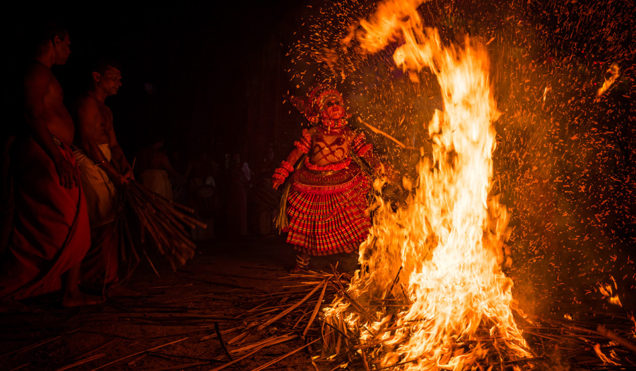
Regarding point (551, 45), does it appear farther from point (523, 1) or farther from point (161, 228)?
point (161, 228)

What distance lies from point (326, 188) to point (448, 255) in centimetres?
225

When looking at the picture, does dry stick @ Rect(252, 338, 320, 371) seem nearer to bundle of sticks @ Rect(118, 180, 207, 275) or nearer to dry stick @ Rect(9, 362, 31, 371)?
dry stick @ Rect(9, 362, 31, 371)

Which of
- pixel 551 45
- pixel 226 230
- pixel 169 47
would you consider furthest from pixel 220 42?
pixel 551 45

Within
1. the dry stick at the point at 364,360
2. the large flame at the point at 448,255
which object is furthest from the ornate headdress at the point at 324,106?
the dry stick at the point at 364,360

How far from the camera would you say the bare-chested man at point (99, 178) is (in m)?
4.20

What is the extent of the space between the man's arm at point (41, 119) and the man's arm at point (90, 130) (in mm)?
436

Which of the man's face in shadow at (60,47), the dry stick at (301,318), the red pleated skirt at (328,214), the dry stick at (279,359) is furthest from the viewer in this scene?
the red pleated skirt at (328,214)

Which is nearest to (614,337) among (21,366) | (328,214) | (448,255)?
(448,255)

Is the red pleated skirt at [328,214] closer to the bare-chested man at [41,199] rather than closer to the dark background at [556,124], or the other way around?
the dark background at [556,124]

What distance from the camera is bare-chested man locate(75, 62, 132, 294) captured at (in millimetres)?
4203

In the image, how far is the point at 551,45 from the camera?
4844 mm

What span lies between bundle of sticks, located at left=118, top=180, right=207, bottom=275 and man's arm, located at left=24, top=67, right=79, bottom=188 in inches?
28.8

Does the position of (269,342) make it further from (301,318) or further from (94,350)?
(94,350)

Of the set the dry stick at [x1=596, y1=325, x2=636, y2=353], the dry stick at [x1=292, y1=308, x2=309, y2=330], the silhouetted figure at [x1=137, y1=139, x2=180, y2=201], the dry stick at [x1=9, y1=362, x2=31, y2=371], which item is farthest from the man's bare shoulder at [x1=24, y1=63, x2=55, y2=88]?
the dry stick at [x1=596, y1=325, x2=636, y2=353]
